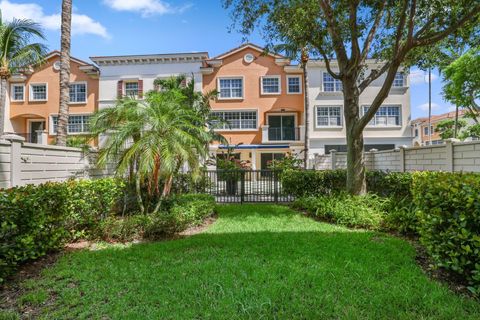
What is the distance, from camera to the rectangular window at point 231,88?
23656 millimetres

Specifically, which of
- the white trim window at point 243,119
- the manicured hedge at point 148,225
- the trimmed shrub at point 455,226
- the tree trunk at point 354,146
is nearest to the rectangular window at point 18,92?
the white trim window at point 243,119

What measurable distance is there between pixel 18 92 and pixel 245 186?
77.2 feet

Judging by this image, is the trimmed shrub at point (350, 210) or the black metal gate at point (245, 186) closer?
the trimmed shrub at point (350, 210)

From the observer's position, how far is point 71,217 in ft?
19.1

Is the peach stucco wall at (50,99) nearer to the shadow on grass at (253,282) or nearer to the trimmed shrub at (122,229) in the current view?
the trimmed shrub at (122,229)

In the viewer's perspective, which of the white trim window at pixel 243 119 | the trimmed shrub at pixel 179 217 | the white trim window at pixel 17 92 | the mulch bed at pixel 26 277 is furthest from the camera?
the white trim window at pixel 17 92

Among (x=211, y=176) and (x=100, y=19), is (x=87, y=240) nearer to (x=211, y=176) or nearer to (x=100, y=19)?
(x=211, y=176)

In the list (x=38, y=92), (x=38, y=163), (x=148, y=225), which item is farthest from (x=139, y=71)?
(x=148, y=225)

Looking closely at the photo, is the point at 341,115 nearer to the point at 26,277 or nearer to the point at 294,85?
the point at 294,85

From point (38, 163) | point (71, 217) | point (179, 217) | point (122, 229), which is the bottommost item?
point (122, 229)

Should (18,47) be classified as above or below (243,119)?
above

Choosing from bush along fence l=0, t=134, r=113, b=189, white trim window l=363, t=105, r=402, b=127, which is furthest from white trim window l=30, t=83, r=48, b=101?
white trim window l=363, t=105, r=402, b=127

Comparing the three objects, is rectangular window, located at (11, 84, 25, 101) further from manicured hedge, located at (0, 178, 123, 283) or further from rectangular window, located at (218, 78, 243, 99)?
manicured hedge, located at (0, 178, 123, 283)

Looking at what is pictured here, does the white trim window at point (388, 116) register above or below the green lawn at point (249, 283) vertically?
above
